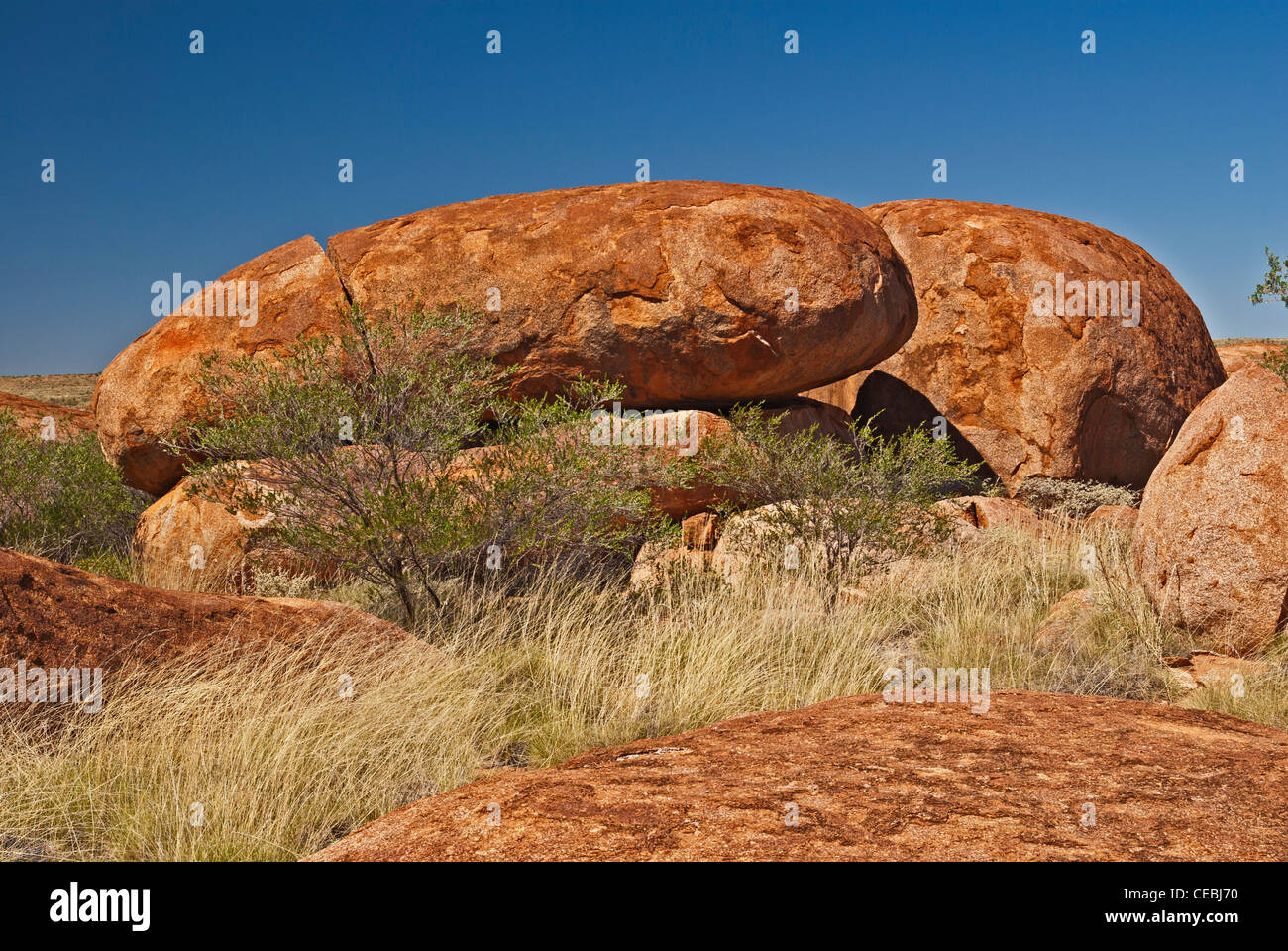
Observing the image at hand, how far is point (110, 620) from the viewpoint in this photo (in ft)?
15.8

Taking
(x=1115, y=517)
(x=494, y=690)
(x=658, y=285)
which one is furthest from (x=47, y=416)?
(x=1115, y=517)

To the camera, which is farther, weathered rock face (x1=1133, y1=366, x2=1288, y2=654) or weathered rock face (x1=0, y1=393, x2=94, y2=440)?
weathered rock face (x1=0, y1=393, x2=94, y2=440)

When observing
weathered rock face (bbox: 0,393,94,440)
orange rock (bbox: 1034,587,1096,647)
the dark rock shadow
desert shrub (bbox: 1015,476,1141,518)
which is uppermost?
weathered rock face (bbox: 0,393,94,440)

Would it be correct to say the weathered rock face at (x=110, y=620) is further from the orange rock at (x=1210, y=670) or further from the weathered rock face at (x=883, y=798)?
the orange rock at (x=1210, y=670)

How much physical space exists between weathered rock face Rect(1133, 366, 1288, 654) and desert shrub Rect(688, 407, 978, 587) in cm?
250

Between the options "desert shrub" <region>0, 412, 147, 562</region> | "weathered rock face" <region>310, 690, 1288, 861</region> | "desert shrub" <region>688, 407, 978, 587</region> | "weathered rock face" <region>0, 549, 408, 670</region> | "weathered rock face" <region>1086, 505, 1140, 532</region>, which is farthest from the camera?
"desert shrub" <region>0, 412, 147, 562</region>

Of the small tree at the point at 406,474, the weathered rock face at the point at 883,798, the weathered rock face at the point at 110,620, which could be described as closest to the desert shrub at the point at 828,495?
the small tree at the point at 406,474

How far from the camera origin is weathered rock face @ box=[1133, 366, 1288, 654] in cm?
603

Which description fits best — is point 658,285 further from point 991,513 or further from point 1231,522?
point 1231,522

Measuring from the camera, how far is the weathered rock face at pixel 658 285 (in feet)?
32.3

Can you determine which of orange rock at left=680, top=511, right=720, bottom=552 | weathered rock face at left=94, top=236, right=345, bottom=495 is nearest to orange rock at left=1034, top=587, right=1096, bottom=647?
orange rock at left=680, top=511, right=720, bottom=552

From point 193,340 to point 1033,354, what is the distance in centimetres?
951

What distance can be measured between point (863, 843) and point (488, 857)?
0.86 m

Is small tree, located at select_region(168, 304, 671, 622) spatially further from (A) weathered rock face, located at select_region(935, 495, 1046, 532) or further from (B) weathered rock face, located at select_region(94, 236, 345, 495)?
(A) weathered rock face, located at select_region(935, 495, 1046, 532)
